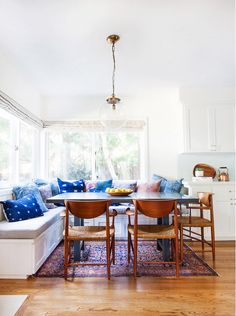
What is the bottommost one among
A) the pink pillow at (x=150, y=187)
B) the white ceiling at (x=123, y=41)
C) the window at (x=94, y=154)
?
the pink pillow at (x=150, y=187)

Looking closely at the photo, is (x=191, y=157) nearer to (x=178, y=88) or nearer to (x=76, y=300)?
(x=178, y=88)

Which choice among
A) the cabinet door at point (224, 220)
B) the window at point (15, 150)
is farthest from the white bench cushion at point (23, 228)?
the cabinet door at point (224, 220)

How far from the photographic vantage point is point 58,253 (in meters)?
3.01

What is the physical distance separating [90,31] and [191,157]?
286 centimetres

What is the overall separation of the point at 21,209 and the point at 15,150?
45.3 inches

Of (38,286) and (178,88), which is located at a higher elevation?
(178,88)

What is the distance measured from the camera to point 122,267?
2.55 meters

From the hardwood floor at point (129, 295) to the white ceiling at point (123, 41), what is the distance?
252cm

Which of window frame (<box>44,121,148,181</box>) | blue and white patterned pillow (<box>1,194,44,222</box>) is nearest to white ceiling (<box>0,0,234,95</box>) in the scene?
window frame (<box>44,121,148,181</box>)

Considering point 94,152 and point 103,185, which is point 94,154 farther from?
point 103,185

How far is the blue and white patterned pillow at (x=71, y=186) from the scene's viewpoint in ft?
13.1

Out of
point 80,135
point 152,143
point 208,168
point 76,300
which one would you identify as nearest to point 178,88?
point 152,143

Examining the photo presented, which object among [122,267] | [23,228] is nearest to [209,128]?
[122,267]

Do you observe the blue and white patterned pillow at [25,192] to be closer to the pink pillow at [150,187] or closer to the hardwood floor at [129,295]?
the hardwood floor at [129,295]
